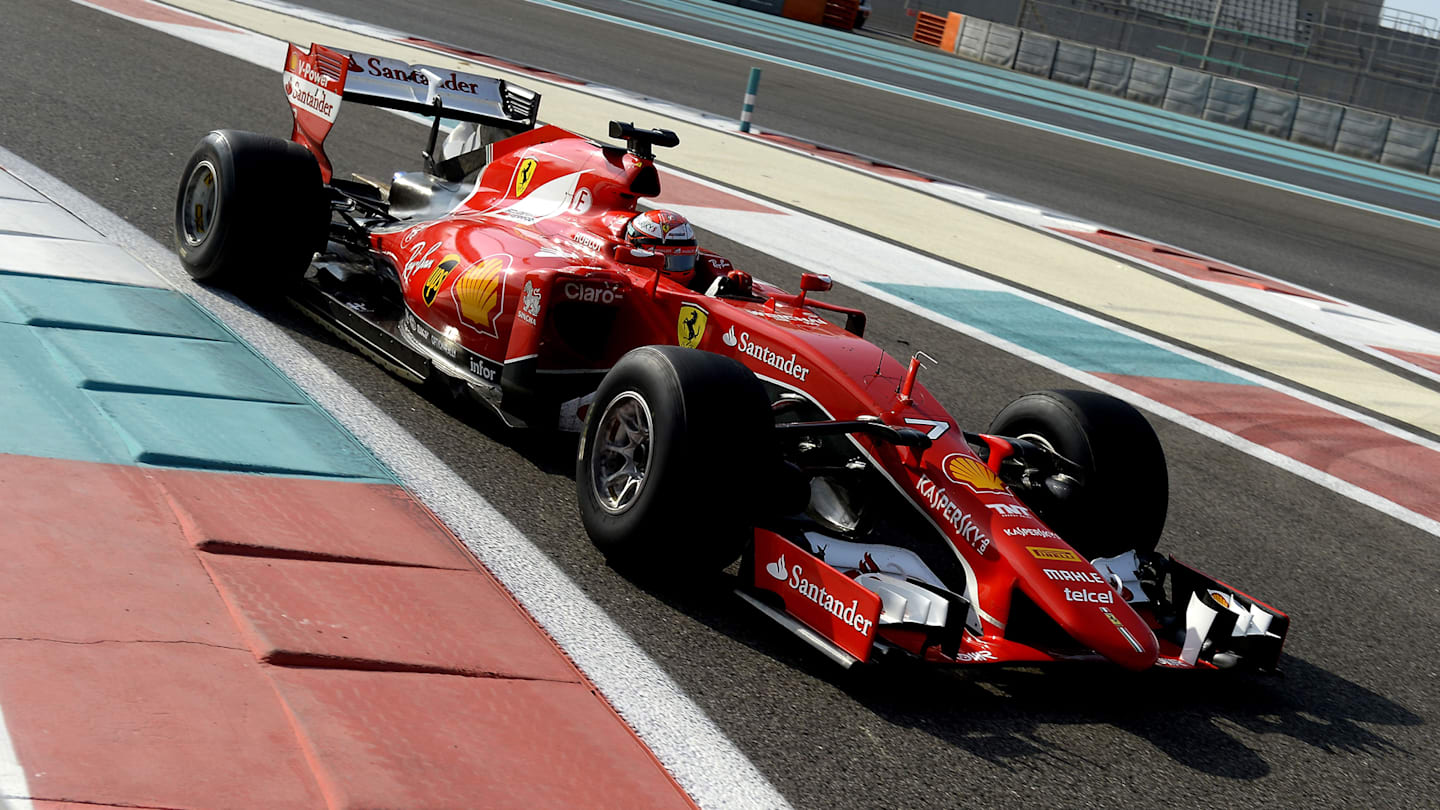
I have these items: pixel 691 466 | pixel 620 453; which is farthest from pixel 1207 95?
pixel 691 466

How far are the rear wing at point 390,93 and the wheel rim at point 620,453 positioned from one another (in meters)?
2.81

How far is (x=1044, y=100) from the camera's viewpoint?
29.9 m

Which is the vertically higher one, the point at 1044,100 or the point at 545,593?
the point at 1044,100

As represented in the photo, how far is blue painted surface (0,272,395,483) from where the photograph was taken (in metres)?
4.52

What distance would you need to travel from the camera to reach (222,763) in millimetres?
2947

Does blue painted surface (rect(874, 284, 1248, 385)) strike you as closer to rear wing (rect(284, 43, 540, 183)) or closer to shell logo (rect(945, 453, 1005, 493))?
rear wing (rect(284, 43, 540, 183))

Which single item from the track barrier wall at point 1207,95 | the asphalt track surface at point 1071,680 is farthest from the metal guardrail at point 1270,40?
the asphalt track surface at point 1071,680

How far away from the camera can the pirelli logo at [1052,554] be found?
14.3 feet

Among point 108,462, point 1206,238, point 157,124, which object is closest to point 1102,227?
point 1206,238

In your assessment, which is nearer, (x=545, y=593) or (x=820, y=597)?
(x=820, y=597)

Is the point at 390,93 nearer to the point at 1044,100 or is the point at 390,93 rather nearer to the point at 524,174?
the point at 524,174

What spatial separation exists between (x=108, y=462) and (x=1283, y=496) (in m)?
5.65

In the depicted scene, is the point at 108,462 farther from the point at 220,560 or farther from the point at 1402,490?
the point at 1402,490

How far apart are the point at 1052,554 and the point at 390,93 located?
4.43 metres
